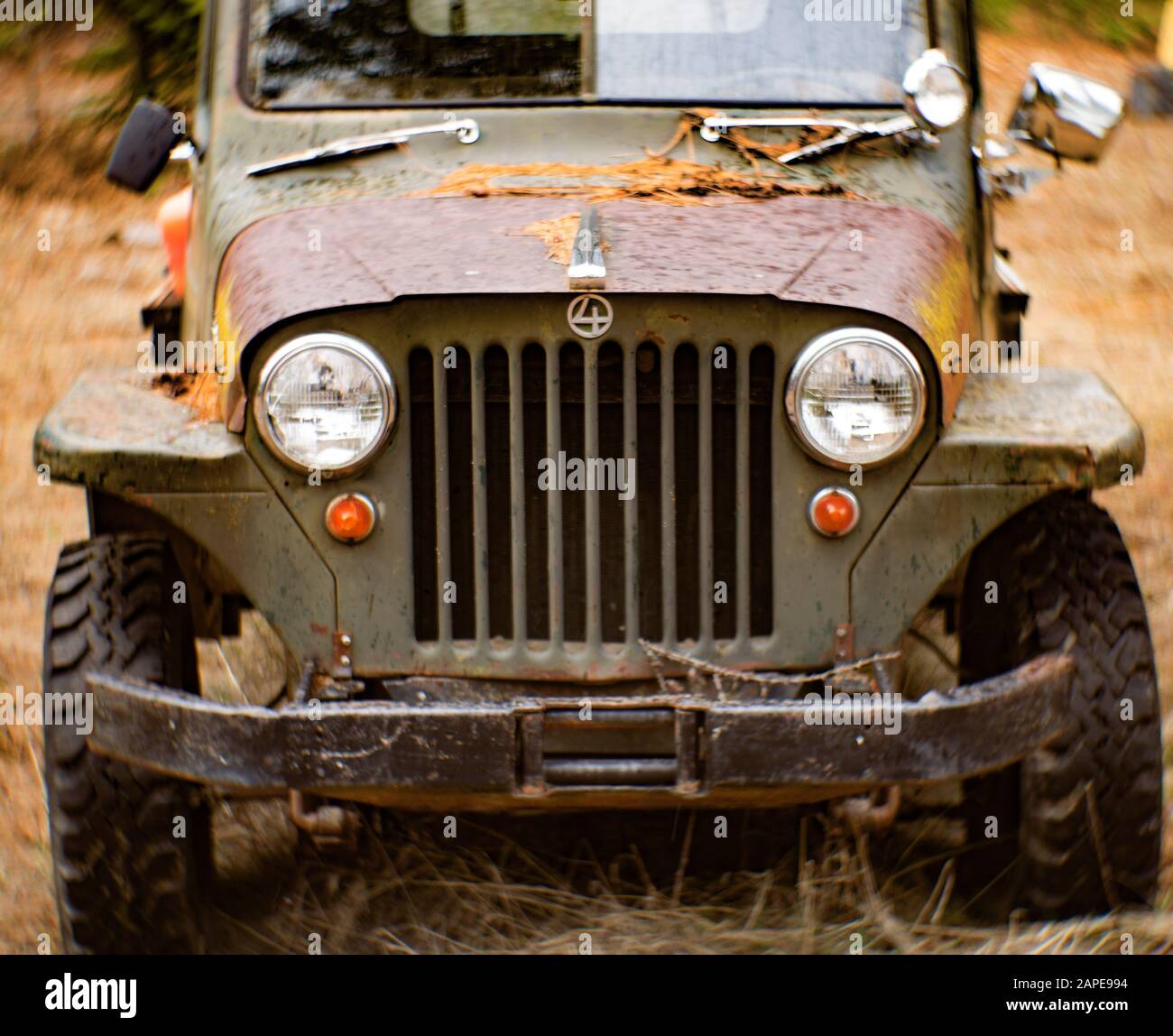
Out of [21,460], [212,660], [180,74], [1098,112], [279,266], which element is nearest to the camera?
[279,266]

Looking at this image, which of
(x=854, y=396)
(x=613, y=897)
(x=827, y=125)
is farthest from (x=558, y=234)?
(x=613, y=897)

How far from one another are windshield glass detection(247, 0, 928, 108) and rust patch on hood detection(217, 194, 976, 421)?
1.49 ft

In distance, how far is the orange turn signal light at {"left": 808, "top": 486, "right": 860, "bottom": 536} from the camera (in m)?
2.96

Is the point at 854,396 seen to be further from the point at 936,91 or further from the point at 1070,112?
the point at 1070,112

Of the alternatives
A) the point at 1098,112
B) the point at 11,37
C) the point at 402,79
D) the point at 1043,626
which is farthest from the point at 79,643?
the point at 11,37

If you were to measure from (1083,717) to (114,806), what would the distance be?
1.78 meters

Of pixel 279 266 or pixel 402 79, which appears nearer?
pixel 279 266

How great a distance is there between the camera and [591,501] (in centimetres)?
294

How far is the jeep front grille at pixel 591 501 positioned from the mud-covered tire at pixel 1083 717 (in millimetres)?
570

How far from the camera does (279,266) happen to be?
313 centimetres

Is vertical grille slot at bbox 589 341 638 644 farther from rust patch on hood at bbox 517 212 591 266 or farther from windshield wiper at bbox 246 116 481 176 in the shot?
windshield wiper at bbox 246 116 481 176

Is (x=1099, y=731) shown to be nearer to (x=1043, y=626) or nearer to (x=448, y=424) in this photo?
(x=1043, y=626)

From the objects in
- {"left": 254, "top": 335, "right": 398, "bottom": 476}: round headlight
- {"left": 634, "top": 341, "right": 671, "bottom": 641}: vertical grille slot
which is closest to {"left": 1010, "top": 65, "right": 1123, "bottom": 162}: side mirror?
{"left": 634, "top": 341, "right": 671, "bottom": 641}: vertical grille slot

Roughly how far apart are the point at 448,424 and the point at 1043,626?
1.17 m
